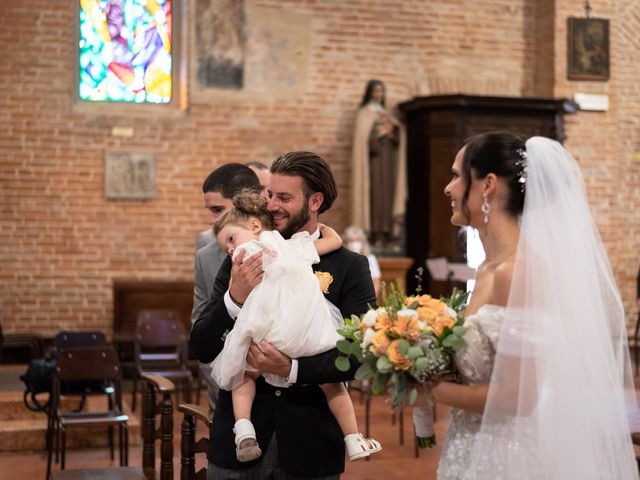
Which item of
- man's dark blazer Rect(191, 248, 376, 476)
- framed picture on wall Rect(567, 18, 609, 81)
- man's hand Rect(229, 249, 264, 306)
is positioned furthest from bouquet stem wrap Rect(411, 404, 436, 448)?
framed picture on wall Rect(567, 18, 609, 81)

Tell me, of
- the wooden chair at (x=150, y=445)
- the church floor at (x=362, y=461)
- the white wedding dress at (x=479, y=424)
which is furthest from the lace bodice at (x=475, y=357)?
the church floor at (x=362, y=461)

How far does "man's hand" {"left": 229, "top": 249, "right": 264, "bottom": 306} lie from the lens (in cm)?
290

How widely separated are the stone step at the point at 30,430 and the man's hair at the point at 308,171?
5.05 m

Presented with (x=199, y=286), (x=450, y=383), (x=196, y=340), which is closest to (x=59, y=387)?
(x=199, y=286)

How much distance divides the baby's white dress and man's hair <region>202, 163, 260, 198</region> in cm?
121

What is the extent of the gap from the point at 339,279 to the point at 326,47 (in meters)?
9.21

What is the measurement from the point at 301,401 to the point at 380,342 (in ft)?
1.48

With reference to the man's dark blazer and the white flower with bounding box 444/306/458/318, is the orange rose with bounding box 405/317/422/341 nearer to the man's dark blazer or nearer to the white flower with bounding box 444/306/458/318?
the white flower with bounding box 444/306/458/318

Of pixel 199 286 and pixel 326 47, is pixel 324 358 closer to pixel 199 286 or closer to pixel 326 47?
pixel 199 286

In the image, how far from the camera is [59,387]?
6.82 metres

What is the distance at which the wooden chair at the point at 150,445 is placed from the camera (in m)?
4.54

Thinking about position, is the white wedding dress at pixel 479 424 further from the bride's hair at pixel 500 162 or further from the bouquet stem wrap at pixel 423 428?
the bride's hair at pixel 500 162

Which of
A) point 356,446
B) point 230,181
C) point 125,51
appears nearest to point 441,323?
point 356,446

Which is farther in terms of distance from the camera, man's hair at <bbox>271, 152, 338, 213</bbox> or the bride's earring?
man's hair at <bbox>271, 152, 338, 213</bbox>
